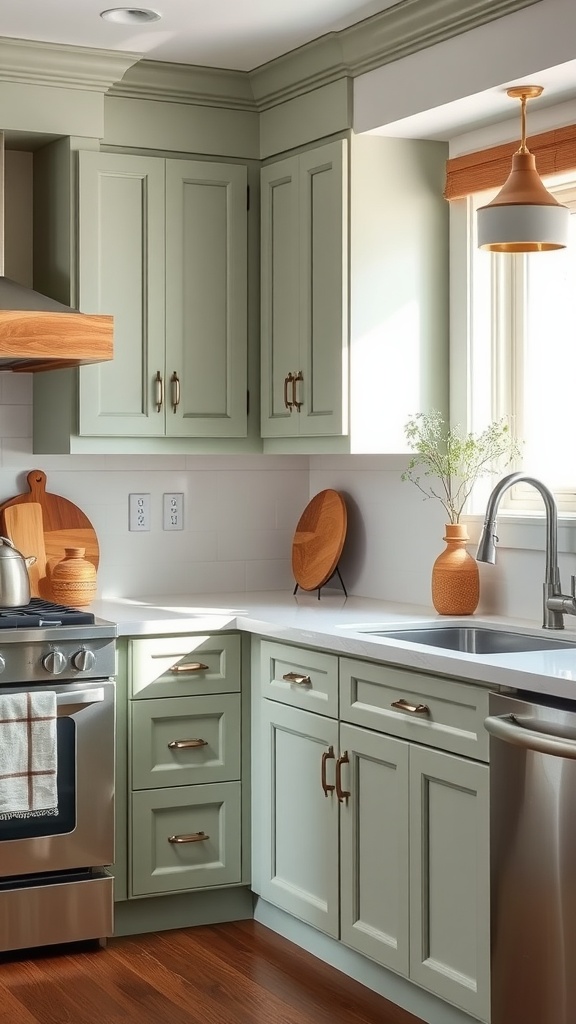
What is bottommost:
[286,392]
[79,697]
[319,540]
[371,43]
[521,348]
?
[79,697]

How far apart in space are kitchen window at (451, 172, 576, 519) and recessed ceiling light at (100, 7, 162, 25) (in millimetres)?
1020

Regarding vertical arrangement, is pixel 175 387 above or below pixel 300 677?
above

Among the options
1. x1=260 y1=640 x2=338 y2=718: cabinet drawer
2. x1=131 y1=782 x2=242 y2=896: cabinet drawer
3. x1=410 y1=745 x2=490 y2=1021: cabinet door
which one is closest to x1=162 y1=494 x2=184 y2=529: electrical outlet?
x1=260 y1=640 x2=338 y2=718: cabinet drawer

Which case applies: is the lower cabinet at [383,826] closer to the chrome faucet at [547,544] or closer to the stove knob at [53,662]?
→ the chrome faucet at [547,544]

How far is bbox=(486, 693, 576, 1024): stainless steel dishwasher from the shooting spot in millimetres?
2564

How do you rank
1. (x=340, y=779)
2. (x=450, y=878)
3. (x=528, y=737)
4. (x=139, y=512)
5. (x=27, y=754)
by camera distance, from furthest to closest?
(x=139, y=512)
(x=27, y=754)
(x=340, y=779)
(x=450, y=878)
(x=528, y=737)

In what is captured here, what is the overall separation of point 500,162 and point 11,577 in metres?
1.78

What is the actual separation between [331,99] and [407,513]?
1.26 metres

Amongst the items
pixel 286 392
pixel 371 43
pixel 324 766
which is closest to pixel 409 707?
pixel 324 766

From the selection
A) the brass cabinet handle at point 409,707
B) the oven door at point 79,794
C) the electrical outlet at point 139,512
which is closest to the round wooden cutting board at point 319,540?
the electrical outlet at point 139,512

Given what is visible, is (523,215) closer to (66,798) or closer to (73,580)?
(73,580)

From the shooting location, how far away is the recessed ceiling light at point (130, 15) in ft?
11.6

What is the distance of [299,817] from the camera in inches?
142

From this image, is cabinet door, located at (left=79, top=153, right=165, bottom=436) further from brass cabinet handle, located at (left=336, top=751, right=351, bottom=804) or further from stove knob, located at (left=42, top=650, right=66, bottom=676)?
brass cabinet handle, located at (left=336, top=751, right=351, bottom=804)
